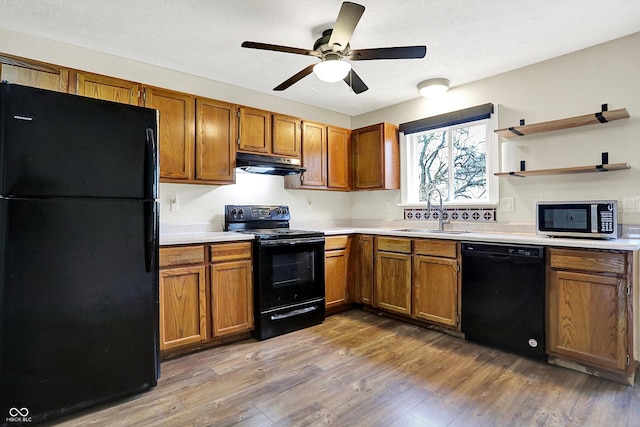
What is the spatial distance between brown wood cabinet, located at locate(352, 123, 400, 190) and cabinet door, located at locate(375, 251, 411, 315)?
37.1 inches

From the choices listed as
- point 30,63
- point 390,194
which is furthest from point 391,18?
point 30,63

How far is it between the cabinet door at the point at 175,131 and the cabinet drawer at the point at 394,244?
1.97 metres

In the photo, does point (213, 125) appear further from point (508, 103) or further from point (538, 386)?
point (538, 386)

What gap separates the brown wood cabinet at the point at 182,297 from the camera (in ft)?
8.16

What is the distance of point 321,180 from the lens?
13.0 ft

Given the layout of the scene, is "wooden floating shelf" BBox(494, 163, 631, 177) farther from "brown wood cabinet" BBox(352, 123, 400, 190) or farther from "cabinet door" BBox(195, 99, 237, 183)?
"cabinet door" BBox(195, 99, 237, 183)

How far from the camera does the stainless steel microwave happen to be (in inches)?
89.0

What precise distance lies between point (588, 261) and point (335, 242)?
212 centimetres

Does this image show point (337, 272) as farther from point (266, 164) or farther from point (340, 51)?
point (340, 51)

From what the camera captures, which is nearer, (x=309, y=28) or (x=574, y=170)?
(x=309, y=28)

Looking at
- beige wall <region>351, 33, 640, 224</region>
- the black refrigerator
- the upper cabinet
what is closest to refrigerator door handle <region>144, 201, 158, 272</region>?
the black refrigerator

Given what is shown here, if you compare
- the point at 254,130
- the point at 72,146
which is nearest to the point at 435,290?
the point at 254,130

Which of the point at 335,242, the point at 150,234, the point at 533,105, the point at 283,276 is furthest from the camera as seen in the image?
the point at 335,242

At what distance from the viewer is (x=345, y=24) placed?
190 centimetres
